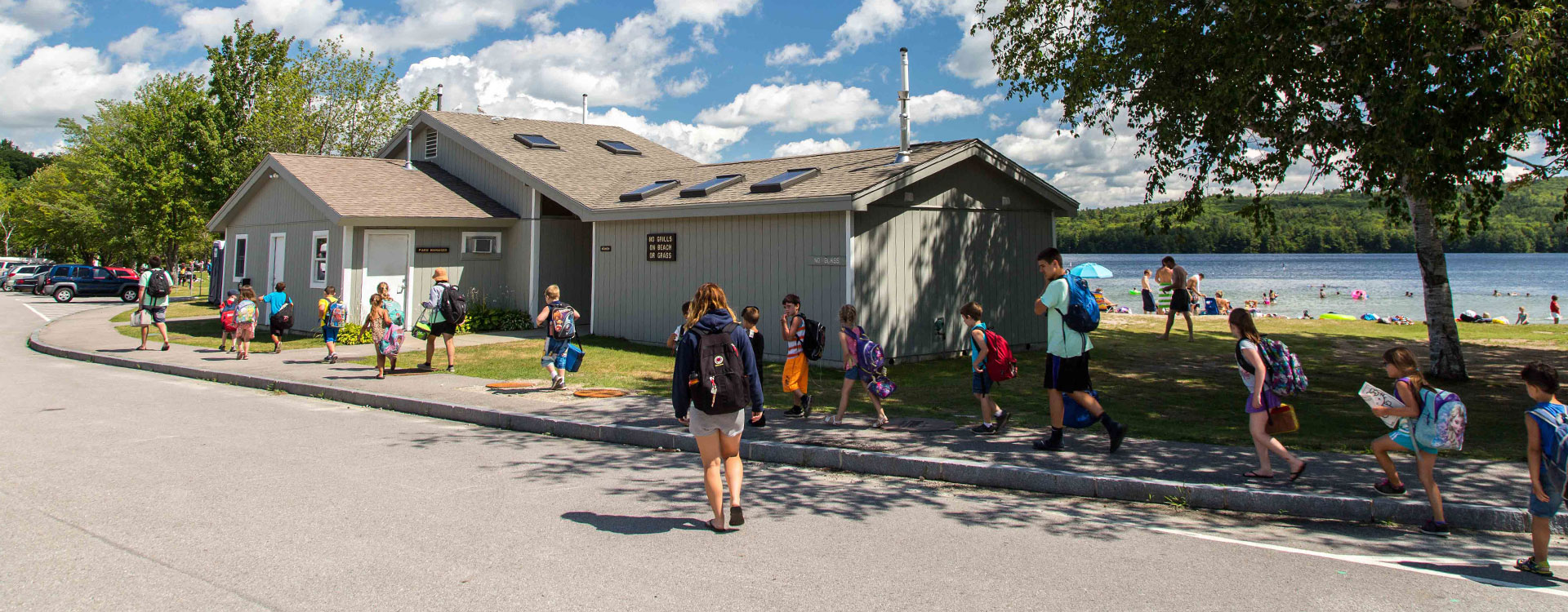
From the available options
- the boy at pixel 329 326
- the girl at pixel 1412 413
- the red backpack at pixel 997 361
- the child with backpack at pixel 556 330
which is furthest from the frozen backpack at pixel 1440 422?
the boy at pixel 329 326

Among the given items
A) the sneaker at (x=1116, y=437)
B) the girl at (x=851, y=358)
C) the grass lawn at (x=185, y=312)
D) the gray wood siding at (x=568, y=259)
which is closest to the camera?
the sneaker at (x=1116, y=437)

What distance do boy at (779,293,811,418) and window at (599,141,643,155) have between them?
16077mm

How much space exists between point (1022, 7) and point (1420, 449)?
11137mm

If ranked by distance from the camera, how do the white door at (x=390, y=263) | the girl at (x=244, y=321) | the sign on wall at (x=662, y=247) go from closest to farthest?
1. the girl at (x=244, y=321)
2. the sign on wall at (x=662, y=247)
3. the white door at (x=390, y=263)

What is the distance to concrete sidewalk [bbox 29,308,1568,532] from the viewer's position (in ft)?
20.6

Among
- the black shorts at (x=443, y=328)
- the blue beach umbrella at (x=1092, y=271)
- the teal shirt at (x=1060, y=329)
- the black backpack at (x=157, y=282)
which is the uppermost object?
the blue beach umbrella at (x=1092, y=271)

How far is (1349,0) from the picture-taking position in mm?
9438

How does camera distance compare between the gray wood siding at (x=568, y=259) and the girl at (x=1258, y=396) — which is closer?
the girl at (x=1258, y=396)

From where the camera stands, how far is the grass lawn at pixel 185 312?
A: 83.0 ft

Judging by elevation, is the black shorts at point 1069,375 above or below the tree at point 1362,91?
below

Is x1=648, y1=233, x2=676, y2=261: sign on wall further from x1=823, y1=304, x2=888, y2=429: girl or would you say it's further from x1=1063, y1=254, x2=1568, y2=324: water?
x1=1063, y1=254, x2=1568, y2=324: water

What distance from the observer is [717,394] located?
5609mm

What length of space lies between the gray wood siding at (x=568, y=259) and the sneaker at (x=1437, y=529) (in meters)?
16.5

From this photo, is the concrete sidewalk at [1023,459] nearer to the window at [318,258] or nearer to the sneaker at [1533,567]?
the sneaker at [1533,567]
